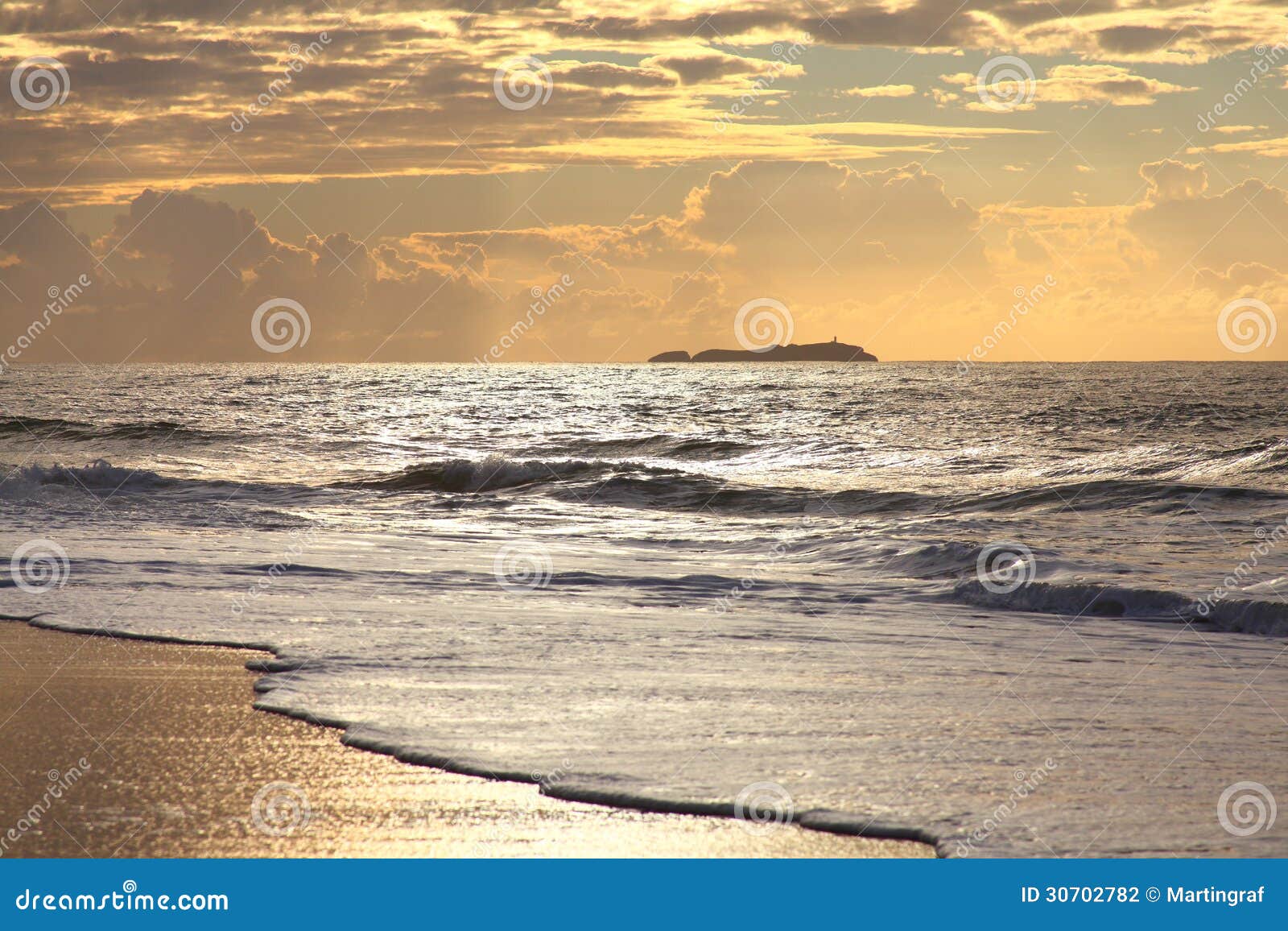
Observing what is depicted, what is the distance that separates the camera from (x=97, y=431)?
118 feet

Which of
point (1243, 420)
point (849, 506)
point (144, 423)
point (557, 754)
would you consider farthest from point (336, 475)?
point (1243, 420)

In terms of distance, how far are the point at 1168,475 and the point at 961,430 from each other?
1519 centimetres

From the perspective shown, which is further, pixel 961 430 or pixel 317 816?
pixel 961 430

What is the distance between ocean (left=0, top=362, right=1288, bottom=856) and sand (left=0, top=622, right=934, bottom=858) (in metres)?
0.21

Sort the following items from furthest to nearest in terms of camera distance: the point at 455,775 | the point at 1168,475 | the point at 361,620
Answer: the point at 1168,475, the point at 361,620, the point at 455,775

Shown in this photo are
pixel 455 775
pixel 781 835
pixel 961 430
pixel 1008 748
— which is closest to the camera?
pixel 781 835

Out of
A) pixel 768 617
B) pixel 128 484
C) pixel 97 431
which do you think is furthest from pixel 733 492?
pixel 97 431

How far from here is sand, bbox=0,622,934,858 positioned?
3957 mm

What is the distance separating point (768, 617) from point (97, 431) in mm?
33313

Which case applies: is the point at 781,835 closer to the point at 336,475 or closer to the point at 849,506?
the point at 849,506

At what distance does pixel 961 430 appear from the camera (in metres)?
37.4

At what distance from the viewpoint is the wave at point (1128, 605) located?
9469 mm

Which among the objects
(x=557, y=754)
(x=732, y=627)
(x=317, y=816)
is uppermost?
(x=732, y=627)

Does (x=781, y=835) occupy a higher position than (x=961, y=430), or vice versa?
(x=961, y=430)
